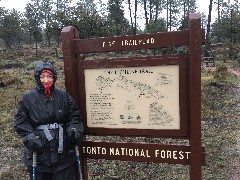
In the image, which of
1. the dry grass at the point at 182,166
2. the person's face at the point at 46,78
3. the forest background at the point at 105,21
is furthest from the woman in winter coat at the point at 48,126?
the forest background at the point at 105,21

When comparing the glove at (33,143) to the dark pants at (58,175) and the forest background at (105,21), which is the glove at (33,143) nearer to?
the dark pants at (58,175)

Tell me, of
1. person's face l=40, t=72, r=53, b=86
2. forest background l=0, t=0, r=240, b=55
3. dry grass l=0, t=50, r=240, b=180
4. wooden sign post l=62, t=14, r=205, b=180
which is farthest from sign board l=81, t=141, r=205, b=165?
forest background l=0, t=0, r=240, b=55

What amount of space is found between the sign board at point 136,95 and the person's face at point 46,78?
0.44 m

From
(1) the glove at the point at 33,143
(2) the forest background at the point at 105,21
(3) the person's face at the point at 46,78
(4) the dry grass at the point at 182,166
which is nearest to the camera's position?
(1) the glove at the point at 33,143

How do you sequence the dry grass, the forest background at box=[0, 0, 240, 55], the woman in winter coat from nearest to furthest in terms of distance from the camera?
1. the woman in winter coat
2. the dry grass
3. the forest background at box=[0, 0, 240, 55]

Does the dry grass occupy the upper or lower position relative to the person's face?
lower

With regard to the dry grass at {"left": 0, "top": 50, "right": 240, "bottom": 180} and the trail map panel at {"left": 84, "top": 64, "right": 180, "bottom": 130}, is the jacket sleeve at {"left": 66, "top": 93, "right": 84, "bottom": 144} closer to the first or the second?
the trail map panel at {"left": 84, "top": 64, "right": 180, "bottom": 130}

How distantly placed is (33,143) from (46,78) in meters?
0.76

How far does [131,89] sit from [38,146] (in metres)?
1.25

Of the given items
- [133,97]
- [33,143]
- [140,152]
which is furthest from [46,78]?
[140,152]

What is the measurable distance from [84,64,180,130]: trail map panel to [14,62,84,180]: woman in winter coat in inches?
12.3

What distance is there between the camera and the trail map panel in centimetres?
370

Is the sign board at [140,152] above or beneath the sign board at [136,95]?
beneath

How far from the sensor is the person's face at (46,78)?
3697 mm
